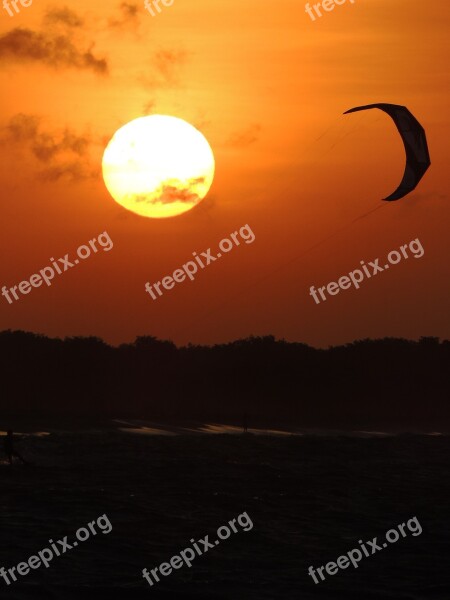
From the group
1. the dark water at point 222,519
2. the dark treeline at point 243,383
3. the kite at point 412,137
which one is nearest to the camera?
the dark water at point 222,519

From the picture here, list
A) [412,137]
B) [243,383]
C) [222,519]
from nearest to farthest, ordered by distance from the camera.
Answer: [222,519] < [412,137] < [243,383]

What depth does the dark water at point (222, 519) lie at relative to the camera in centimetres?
2344

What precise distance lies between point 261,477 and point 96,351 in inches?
4682

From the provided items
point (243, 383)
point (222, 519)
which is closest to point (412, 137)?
point (222, 519)

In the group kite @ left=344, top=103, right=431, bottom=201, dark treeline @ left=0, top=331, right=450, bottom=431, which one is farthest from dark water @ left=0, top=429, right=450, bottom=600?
dark treeline @ left=0, top=331, right=450, bottom=431

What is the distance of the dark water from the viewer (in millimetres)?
23438

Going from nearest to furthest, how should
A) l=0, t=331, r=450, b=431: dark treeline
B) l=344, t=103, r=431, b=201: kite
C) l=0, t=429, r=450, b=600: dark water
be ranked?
l=0, t=429, r=450, b=600: dark water < l=344, t=103, r=431, b=201: kite < l=0, t=331, r=450, b=431: dark treeline

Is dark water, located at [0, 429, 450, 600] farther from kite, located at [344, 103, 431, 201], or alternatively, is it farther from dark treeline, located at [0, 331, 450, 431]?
dark treeline, located at [0, 331, 450, 431]

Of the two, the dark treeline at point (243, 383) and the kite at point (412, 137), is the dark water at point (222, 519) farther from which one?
the dark treeline at point (243, 383)

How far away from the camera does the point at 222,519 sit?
32.5 metres

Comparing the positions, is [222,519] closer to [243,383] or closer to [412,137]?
[412,137]

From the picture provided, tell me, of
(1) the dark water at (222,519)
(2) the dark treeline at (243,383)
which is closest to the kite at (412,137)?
(1) the dark water at (222,519)

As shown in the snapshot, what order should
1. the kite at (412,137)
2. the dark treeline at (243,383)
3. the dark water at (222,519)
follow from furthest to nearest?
the dark treeline at (243,383)
the kite at (412,137)
the dark water at (222,519)

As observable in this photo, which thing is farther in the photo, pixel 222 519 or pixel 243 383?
pixel 243 383
